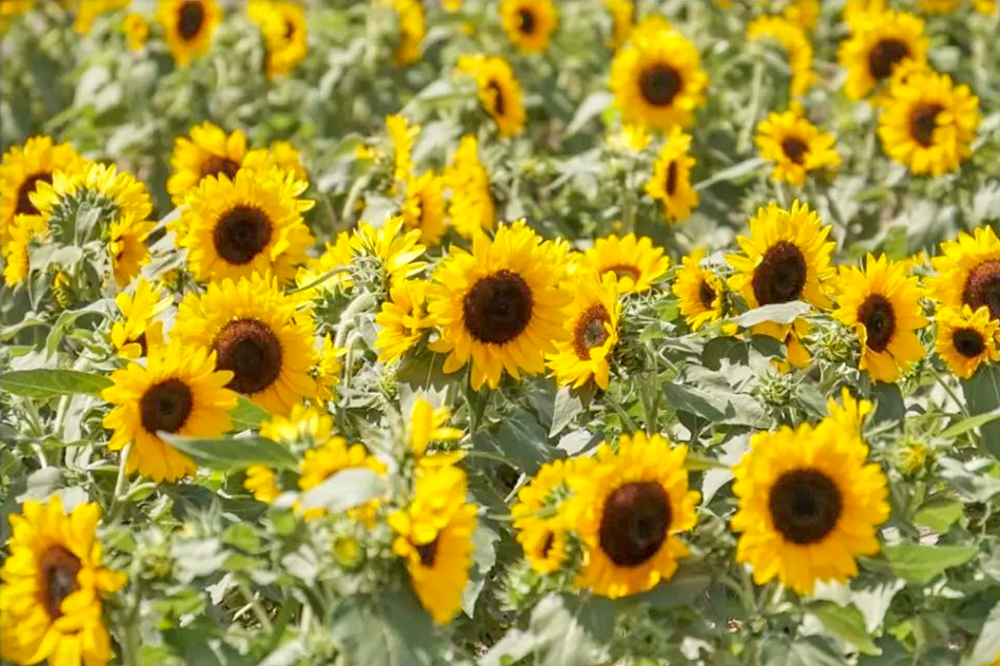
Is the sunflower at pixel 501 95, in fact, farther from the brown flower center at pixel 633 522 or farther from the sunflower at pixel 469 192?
the brown flower center at pixel 633 522

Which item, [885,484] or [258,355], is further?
[258,355]

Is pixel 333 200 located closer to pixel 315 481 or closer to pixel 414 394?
pixel 414 394

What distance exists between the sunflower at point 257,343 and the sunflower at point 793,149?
1.49m

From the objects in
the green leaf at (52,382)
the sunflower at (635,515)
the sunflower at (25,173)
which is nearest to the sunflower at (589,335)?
the sunflower at (635,515)

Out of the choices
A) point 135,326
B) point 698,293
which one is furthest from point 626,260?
point 135,326

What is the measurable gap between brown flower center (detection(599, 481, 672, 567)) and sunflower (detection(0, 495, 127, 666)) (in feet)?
1.61

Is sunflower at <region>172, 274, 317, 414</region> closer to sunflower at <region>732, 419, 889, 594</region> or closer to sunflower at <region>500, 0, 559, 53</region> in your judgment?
sunflower at <region>732, 419, 889, 594</region>

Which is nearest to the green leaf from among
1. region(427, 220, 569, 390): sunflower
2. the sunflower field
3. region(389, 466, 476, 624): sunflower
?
the sunflower field

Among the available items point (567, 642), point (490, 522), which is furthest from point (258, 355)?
point (567, 642)

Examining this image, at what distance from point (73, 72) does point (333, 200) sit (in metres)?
1.43

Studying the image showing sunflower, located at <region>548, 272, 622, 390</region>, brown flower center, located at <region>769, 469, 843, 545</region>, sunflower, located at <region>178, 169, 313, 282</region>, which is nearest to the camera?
brown flower center, located at <region>769, 469, 843, 545</region>

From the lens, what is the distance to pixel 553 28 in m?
4.50

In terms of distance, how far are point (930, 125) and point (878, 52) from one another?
524 millimetres

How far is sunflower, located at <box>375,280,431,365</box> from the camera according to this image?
6.93ft
